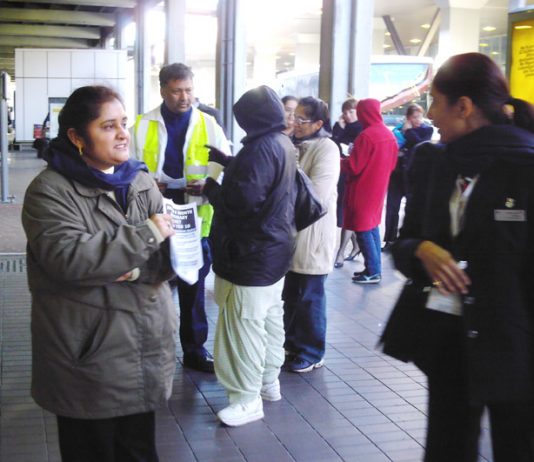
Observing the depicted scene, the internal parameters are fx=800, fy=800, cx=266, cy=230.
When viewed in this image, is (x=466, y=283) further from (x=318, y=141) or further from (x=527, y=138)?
(x=318, y=141)

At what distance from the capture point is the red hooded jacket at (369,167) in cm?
802

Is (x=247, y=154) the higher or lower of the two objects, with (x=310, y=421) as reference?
higher

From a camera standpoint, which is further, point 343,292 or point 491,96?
point 343,292

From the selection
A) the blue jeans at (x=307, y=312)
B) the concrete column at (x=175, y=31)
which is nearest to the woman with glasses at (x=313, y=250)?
the blue jeans at (x=307, y=312)

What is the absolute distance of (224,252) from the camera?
420cm

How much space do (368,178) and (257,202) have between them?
4145 millimetres

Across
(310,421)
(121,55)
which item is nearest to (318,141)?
(310,421)

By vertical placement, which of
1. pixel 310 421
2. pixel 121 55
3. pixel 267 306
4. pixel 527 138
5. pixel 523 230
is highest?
pixel 121 55

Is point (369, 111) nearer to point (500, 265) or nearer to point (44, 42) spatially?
point (500, 265)

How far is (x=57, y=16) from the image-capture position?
27.7 metres

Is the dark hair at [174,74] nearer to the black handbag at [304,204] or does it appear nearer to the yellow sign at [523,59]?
the black handbag at [304,204]

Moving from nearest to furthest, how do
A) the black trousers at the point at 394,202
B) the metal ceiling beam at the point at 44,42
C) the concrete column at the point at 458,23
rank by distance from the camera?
the black trousers at the point at 394,202
the concrete column at the point at 458,23
the metal ceiling beam at the point at 44,42

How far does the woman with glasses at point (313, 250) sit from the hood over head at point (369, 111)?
265cm

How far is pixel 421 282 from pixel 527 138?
23.2 inches
